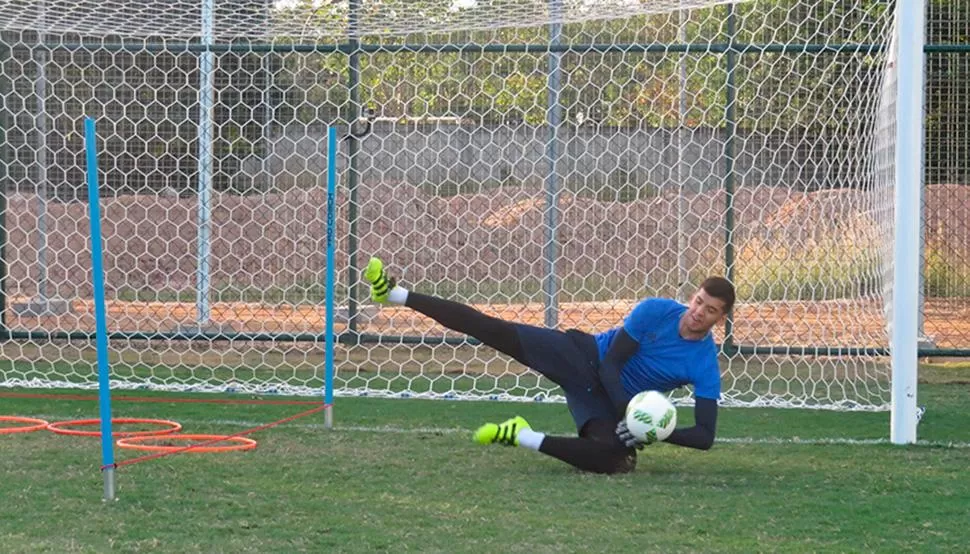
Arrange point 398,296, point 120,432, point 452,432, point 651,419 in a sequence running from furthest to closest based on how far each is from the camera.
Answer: point 452,432
point 120,432
point 398,296
point 651,419

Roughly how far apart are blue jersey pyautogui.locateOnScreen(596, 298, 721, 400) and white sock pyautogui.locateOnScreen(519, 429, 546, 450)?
18.2 inches

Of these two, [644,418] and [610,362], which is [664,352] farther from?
[644,418]

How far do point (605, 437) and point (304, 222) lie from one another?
5.40 m

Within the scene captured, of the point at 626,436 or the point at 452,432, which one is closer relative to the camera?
the point at 626,436

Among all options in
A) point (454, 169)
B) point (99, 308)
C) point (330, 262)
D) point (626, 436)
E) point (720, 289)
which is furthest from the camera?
point (454, 169)

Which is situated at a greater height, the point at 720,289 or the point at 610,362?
the point at 720,289

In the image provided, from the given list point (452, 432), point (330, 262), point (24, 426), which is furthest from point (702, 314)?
point (24, 426)

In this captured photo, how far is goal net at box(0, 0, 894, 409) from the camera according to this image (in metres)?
8.95

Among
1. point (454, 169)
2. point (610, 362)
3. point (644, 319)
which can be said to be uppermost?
point (454, 169)

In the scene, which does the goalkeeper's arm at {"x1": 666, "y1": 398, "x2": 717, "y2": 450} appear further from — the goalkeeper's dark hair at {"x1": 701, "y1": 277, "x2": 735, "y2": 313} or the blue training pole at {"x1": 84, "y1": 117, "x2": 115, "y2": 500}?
the blue training pole at {"x1": 84, "y1": 117, "x2": 115, "y2": 500}

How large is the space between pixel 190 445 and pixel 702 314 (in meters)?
2.20

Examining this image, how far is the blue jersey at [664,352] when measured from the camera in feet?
19.0

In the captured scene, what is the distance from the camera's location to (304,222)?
10.8m

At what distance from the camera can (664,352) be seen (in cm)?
586
